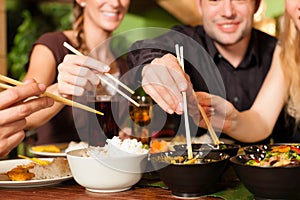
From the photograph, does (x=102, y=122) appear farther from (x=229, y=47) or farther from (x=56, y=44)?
(x=229, y=47)

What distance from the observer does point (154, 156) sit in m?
1.21

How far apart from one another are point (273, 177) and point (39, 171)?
646 millimetres

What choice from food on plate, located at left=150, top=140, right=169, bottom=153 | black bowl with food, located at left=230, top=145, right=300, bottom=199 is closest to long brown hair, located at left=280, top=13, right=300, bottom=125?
food on plate, located at left=150, top=140, right=169, bottom=153

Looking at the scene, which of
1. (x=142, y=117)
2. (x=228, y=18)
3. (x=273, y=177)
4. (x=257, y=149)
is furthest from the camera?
(x=228, y=18)

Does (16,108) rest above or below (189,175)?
above

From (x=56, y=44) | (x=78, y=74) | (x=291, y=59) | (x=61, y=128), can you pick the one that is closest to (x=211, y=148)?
(x=78, y=74)

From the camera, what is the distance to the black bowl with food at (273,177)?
1.03 m

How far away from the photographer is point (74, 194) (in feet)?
3.95

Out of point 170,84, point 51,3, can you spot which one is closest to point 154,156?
point 170,84

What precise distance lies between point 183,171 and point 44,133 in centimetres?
150

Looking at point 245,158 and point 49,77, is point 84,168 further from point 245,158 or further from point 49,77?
point 49,77

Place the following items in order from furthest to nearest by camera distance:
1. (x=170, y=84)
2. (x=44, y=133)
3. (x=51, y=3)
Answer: (x=51, y=3) < (x=44, y=133) < (x=170, y=84)

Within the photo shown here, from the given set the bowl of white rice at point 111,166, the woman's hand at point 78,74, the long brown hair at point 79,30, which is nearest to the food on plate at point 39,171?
the bowl of white rice at point 111,166

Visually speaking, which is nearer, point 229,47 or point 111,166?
point 111,166
